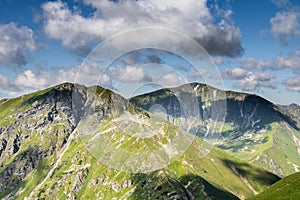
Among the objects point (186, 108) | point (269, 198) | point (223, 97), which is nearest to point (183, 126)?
point (186, 108)

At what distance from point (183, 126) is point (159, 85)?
1138 cm

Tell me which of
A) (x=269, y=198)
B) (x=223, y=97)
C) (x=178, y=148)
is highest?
(x=223, y=97)

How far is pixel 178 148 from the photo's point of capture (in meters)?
45.9

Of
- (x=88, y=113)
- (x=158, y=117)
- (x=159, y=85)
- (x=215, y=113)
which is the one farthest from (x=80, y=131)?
(x=158, y=117)

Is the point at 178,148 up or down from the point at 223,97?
down

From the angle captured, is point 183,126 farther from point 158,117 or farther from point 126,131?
point 158,117

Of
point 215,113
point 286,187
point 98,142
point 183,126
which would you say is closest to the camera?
point 215,113

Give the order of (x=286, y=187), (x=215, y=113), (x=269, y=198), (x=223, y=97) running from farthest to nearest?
(x=286, y=187), (x=269, y=198), (x=215, y=113), (x=223, y=97)

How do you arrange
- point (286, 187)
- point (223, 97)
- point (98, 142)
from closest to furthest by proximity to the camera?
point (223, 97), point (98, 142), point (286, 187)

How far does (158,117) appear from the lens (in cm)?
7319

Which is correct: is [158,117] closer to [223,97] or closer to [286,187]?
[223,97]

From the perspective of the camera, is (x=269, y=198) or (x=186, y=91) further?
(x=269, y=198)

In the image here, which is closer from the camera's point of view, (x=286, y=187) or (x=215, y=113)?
(x=215, y=113)

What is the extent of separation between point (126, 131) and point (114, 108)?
4371 mm
